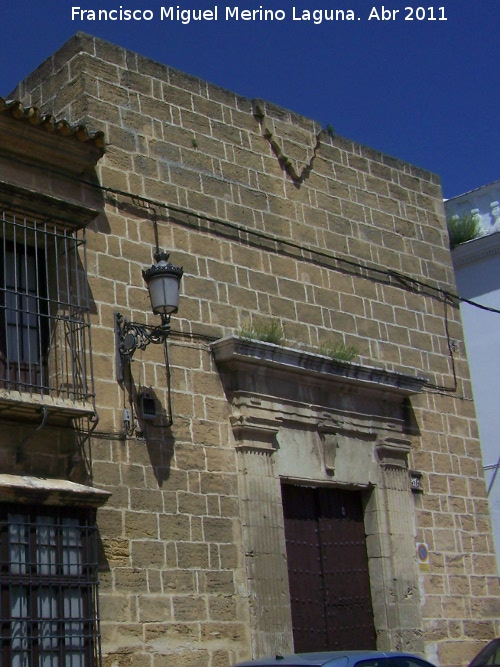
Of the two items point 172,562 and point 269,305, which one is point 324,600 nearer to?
point 172,562

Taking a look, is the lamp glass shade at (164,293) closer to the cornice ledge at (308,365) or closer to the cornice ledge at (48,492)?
the cornice ledge at (308,365)

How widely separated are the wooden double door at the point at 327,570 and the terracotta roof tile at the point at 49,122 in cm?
350

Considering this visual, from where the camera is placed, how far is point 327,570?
988cm

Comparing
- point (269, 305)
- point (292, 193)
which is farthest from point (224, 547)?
point (292, 193)

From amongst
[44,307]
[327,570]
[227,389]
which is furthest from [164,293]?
[327,570]

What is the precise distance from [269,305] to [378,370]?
130cm

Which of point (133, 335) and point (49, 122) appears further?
point (133, 335)

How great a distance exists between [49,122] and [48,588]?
354 centimetres

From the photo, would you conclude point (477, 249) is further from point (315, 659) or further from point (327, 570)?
point (315, 659)

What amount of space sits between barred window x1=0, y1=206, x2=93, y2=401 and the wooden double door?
2517 mm

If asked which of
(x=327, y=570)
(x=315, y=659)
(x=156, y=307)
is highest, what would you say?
(x=156, y=307)

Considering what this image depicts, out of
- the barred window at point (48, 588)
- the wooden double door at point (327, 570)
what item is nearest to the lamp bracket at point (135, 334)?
the barred window at point (48, 588)

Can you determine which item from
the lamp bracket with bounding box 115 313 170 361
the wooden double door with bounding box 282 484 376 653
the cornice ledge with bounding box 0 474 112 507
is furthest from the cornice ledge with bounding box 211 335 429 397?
the cornice ledge with bounding box 0 474 112 507

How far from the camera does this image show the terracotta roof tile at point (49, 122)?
26.9 ft
